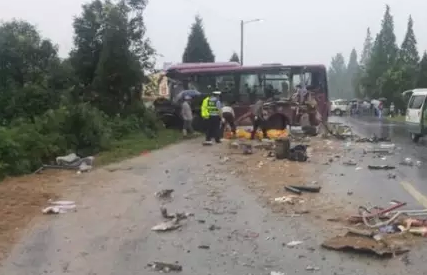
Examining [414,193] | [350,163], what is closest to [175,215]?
[414,193]

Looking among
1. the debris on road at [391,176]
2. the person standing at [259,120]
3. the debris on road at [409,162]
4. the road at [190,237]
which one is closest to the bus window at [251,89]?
the person standing at [259,120]

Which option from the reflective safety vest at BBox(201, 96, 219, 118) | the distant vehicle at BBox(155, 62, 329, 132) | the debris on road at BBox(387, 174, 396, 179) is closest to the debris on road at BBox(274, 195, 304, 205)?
the debris on road at BBox(387, 174, 396, 179)

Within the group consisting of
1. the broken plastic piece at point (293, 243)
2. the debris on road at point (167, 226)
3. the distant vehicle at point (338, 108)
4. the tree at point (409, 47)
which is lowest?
the distant vehicle at point (338, 108)

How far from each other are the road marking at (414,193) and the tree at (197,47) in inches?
1778

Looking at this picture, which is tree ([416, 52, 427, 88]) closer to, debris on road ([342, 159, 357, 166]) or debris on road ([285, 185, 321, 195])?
debris on road ([342, 159, 357, 166])

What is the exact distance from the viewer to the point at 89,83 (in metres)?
28.0

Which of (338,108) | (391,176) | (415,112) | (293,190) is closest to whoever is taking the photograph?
(293,190)

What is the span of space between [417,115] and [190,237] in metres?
19.2

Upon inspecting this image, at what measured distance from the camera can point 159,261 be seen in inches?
270

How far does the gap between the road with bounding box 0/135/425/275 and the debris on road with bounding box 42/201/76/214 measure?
164 millimetres

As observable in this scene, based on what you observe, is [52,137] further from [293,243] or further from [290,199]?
[293,243]

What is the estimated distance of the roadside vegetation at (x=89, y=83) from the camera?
61.8 feet

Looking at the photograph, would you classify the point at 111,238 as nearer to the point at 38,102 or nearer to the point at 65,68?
the point at 38,102

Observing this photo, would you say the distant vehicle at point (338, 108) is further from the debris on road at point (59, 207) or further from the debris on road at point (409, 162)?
the debris on road at point (59, 207)
